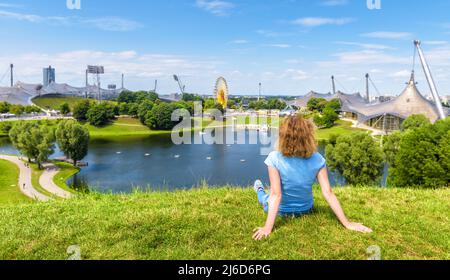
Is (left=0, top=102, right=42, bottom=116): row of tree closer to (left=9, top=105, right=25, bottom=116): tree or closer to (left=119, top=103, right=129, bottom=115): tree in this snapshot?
(left=9, top=105, right=25, bottom=116): tree

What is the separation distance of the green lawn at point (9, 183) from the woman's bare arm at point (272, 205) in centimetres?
1963

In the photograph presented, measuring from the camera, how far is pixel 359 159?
22391mm

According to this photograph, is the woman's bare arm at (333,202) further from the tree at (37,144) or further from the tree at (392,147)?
the tree at (37,144)

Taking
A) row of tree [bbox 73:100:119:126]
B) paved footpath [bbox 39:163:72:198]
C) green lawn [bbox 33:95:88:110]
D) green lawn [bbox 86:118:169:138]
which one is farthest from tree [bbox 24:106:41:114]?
paved footpath [bbox 39:163:72:198]

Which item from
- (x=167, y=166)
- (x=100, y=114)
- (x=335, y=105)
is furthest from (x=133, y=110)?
(x=335, y=105)

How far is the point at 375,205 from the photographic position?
489cm

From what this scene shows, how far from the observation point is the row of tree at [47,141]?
107ft

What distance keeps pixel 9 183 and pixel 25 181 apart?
43.5 inches

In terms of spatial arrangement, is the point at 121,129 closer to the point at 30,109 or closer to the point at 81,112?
the point at 81,112
